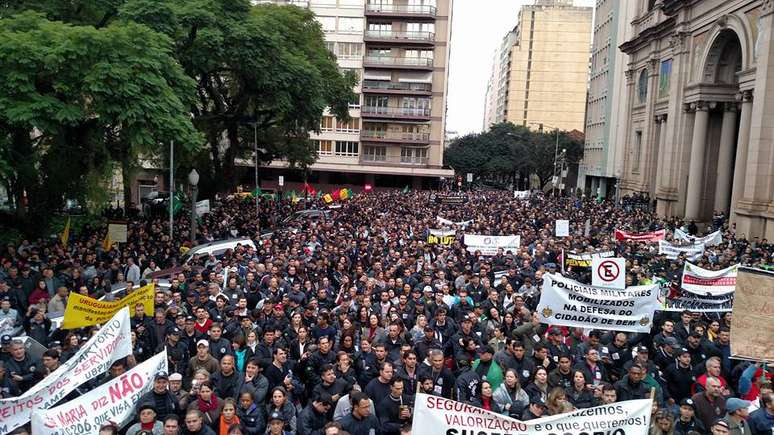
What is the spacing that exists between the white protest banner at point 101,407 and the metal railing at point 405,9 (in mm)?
58053

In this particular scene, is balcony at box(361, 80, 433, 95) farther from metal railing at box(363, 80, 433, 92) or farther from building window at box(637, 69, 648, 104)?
building window at box(637, 69, 648, 104)

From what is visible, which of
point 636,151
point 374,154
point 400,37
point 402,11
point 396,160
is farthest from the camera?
point 374,154

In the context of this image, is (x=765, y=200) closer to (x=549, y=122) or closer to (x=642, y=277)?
(x=642, y=277)

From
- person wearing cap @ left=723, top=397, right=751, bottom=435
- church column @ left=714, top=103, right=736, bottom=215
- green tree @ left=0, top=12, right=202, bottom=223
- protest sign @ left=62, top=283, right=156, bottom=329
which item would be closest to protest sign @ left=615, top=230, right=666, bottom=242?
green tree @ left=0, top=12, right=202, bottom=223

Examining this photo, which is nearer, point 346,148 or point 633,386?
point 633,386

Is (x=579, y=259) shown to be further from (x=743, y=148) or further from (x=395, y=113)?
(x=395, y=113)

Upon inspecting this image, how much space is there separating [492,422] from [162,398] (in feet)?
12.2

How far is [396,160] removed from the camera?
65.5 m

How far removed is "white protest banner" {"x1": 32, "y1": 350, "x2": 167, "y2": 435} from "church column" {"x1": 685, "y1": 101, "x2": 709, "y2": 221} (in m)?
33.7

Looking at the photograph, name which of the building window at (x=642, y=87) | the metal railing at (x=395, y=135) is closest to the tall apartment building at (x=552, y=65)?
the metal railing at (x=395, y=135)

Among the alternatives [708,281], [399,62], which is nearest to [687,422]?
[708,281]

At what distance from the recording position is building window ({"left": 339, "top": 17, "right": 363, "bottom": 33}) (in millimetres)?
63594

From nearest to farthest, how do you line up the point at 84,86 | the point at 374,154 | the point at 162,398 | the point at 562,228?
the point at 162,398
the point at 84,86
the point at 562,228
the point at 374,154

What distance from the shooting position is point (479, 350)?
9.48 metres
